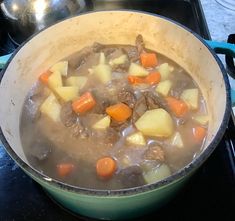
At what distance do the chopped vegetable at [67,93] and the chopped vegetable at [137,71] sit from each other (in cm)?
22

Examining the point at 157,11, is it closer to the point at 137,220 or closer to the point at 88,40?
the point at 88,40

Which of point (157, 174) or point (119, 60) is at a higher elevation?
point (119, 60)

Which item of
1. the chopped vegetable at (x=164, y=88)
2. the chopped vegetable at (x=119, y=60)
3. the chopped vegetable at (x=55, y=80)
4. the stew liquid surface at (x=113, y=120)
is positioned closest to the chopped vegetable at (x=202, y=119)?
the stew liquid surface at (x=113, y=120)

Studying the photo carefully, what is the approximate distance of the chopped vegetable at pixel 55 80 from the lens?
1309 millimetres

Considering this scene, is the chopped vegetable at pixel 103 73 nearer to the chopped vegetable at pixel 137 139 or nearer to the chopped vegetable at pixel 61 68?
the chopped vegetable at pixel 61 68

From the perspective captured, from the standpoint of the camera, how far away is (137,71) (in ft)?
4.38

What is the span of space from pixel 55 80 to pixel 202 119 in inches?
20.9

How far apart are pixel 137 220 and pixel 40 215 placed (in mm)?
288

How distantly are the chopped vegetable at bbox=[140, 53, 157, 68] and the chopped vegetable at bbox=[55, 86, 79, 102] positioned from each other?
28 centimetres

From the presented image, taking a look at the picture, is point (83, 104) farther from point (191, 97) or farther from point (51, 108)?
point (191, 97)

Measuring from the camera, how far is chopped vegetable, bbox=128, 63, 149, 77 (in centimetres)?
133

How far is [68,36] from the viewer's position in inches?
54.5

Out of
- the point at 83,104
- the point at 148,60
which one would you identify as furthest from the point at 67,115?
the point at 148,60

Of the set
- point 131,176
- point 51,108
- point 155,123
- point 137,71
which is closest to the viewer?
point 131,176
